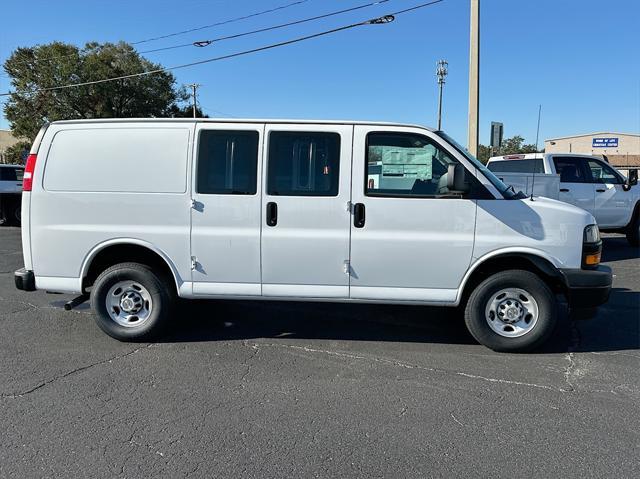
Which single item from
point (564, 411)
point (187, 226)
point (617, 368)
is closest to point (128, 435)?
point (187, 226)

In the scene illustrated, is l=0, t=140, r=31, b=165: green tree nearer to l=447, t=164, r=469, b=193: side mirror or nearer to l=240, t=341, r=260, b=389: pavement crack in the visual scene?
l=240, t=341, r=260, b=389: pavement crack

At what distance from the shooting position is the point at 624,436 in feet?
10.1

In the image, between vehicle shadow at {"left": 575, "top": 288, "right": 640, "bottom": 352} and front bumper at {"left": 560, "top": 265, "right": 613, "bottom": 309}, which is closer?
front bumper at {"left": 560, "top": 265, "right": 613, "bottom": 309}

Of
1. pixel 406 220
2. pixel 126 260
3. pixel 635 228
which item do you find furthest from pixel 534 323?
pixel 635 228

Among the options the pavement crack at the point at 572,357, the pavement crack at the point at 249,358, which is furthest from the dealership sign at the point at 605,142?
the pavement crack at the point at 249,358

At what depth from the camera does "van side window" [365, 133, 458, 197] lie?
4.36m

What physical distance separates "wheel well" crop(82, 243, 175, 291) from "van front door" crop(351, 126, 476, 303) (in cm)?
192

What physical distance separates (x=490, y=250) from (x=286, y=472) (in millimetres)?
2683

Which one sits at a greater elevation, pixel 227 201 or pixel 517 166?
pixel 517 166

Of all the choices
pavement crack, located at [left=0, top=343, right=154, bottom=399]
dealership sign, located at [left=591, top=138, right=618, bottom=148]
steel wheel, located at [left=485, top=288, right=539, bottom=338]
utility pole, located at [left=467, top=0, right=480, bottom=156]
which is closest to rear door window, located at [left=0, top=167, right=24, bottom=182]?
pavement crack, located at [left=0, top=343, right=154, bottom=399]

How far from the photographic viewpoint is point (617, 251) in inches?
414

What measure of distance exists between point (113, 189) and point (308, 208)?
6.19ft

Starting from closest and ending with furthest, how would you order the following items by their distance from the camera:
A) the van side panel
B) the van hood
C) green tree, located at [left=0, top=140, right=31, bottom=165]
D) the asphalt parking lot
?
the asphalt parking lot < the van hood < the van side panel < green tree, located at [left=0, top=140, right=31, bottom=165]

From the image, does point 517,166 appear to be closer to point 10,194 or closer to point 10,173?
point 10,194
